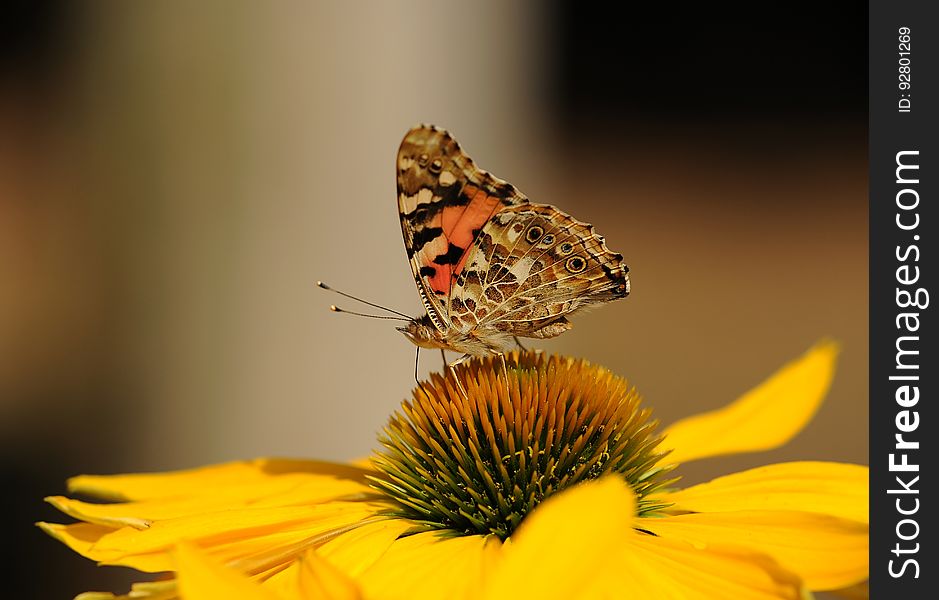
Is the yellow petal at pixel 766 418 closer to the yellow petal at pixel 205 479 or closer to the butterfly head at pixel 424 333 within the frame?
the butterfly head at pixel 424 333

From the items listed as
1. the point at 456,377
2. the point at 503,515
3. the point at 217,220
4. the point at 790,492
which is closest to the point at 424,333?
the point at 456,377

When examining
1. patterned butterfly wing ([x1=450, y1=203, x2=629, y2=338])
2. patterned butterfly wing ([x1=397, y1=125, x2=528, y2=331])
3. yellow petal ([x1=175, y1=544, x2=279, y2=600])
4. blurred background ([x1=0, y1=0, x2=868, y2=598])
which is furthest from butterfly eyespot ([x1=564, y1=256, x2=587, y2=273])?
blurred background ([x1=0, y1=0, x2=868, y2=598])

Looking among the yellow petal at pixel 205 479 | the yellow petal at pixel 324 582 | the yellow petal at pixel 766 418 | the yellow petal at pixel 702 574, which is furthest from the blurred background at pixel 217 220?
the yellow petal at pixel 324 582

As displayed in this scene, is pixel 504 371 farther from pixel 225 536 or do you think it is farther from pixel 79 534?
pixel 79 534

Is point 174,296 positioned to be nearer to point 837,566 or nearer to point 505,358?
point 505,358

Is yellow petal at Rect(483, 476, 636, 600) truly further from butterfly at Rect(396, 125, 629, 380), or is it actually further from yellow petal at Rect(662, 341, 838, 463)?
yellow petal at Rect(662, 341, 838, 463)
